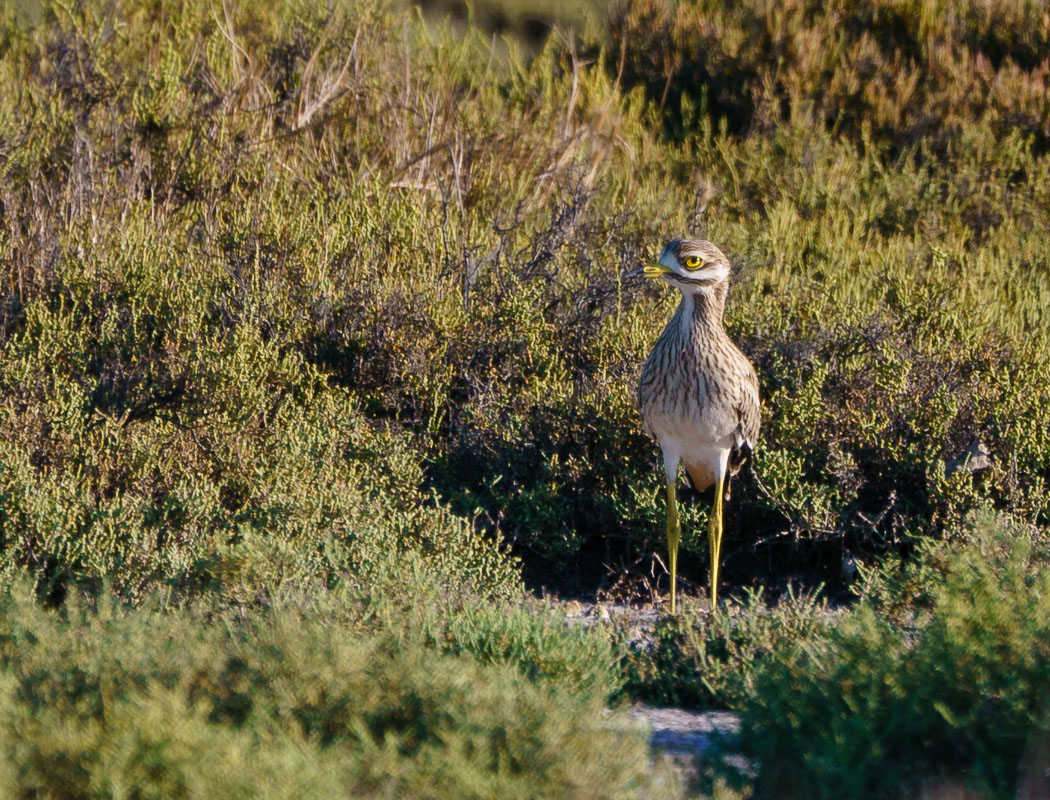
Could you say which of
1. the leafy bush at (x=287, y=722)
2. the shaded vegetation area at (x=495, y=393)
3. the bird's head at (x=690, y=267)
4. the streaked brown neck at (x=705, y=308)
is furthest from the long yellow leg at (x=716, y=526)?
the leafy bush at (x=287, y=722)

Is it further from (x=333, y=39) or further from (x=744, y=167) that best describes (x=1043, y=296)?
(x=333, y=39)

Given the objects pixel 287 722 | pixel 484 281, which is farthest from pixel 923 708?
pixel 484 281

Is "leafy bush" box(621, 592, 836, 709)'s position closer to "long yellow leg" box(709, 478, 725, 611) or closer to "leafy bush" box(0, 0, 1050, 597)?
"leafy bush" box(0, 0, 1050, 597)

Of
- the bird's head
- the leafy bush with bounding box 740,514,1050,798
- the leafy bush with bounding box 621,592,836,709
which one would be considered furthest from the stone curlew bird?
the leafy bush with bounding box 740,514,1050,798

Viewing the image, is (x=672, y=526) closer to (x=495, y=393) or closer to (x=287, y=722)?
(x=495, y=393)

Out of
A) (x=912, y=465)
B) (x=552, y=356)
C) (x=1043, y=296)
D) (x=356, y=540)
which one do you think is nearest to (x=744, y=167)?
(x=1043, y=296)

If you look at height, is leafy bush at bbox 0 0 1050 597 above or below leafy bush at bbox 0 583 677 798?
below

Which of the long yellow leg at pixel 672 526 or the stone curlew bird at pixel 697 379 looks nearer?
the stone curlew bird at pixel 697 379

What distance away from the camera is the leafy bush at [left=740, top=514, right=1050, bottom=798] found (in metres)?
3.03

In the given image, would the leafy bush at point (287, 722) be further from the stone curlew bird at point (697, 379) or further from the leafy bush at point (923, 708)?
the stone curlew bird at point (697, 379)

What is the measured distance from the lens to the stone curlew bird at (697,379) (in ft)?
17.3

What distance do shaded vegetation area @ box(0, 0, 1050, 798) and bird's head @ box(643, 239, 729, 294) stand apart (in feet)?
2.73

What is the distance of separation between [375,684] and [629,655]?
4.34 ft

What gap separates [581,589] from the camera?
578 centimetres
